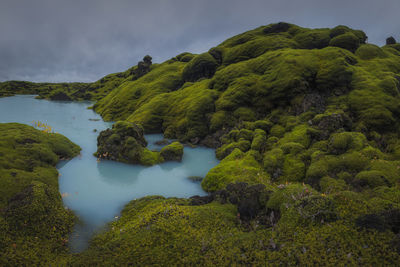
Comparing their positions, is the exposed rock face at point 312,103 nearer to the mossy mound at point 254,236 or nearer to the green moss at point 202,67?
the mossy mound at point 254,236

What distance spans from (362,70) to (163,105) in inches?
1569

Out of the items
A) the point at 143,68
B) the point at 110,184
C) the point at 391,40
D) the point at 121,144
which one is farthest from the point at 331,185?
the point at 143,68

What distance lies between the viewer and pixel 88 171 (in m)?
24.5

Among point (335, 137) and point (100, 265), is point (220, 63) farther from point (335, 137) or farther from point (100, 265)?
point (100, 265)

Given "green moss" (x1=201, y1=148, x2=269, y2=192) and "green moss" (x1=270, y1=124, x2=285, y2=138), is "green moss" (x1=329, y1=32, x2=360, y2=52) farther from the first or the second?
"green moss" (x1=201, y1=148, x2=269, y2=192)

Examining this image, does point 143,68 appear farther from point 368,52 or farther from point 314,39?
point 368,52

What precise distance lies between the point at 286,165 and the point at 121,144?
21.0 metres

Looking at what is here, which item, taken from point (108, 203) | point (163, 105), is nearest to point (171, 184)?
point (108, 203)

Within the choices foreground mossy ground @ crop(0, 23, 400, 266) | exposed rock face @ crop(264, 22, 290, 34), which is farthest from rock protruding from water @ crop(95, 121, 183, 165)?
exposed rock face @ crop(264, 22, 290, 34)

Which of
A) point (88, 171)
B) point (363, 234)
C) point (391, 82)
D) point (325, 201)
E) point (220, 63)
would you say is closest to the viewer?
point (363, 234)

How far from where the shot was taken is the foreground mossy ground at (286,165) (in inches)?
364

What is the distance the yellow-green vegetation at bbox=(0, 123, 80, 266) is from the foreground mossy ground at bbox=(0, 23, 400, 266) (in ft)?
7.64

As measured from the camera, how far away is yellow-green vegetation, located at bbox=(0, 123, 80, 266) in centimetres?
1043

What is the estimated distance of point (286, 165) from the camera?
2125cm
